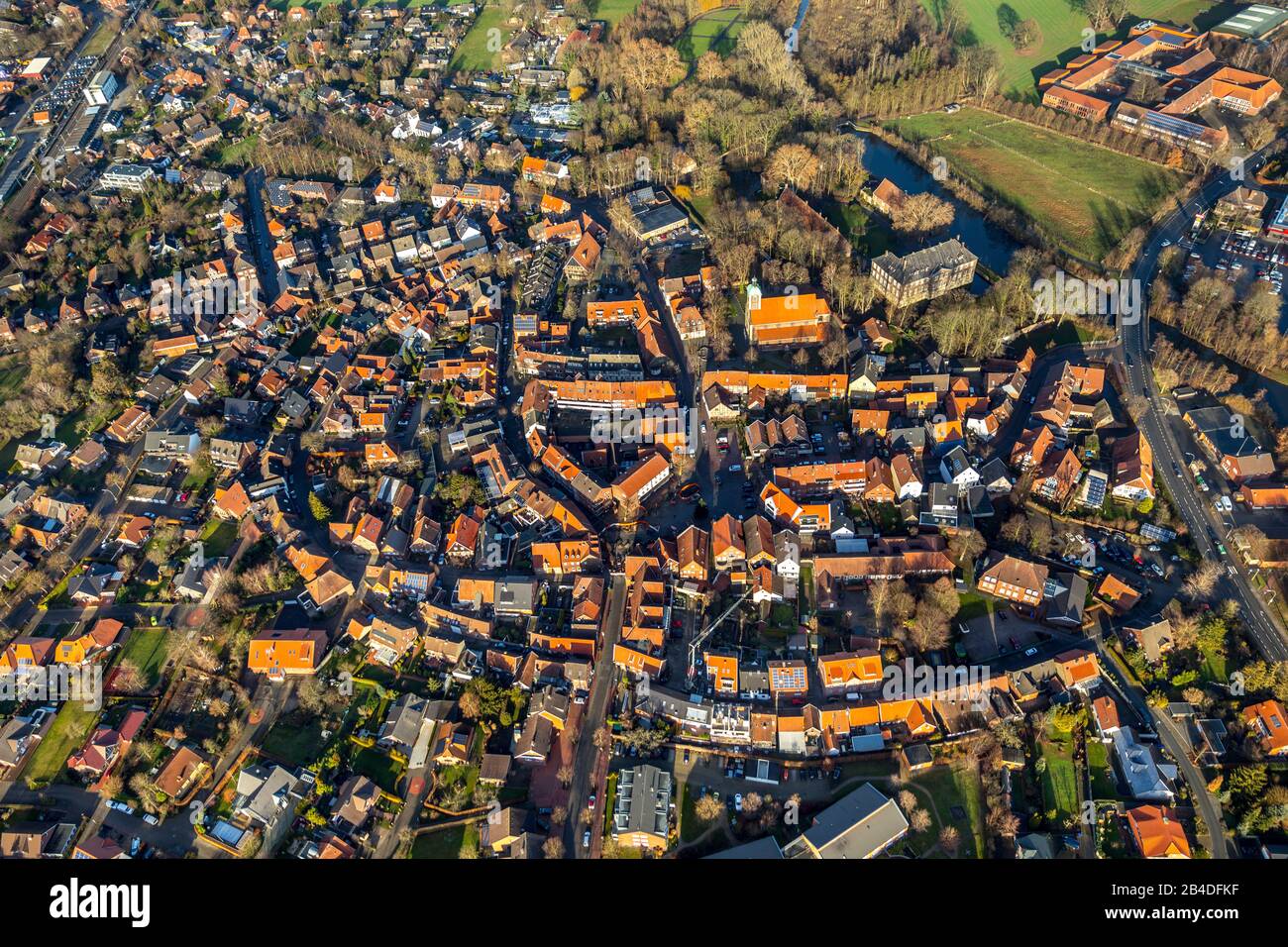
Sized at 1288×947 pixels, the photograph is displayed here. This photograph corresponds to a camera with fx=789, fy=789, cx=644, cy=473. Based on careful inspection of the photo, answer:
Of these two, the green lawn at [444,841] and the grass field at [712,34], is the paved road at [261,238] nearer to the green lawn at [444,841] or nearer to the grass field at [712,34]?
the green lawn at [444,841]

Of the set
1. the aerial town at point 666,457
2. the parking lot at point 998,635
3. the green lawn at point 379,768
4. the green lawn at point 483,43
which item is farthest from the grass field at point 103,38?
the parking lot at point 998,635

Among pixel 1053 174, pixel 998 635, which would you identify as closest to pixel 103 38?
pixel 1053 174

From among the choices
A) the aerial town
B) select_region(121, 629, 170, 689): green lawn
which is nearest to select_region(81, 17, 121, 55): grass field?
the aerial town

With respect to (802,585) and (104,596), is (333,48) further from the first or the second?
(802,585)

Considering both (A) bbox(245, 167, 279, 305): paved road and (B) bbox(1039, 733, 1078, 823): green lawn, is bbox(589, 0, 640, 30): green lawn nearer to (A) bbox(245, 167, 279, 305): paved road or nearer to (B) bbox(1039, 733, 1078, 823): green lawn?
(A) bbox(245, 167, 279, 305): paved road

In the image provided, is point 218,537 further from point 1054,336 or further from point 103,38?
point 103,38

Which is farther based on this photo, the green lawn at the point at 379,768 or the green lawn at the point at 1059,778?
the green lawn at the point at 379,768
